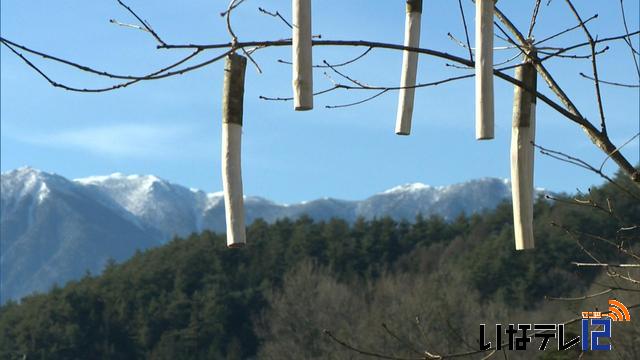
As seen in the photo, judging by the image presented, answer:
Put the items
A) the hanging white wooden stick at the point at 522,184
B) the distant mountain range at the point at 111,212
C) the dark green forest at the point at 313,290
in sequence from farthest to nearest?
the distant mountain range at the point at 111,212, the dark green forest at the point at 313,290, the hanging white wooden stick at the point at 522,184

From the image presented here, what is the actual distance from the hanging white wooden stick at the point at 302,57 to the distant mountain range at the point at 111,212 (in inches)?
5299

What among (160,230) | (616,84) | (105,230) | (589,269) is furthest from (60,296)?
(160,230)

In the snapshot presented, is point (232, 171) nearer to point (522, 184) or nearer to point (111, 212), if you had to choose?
point (522, 184)

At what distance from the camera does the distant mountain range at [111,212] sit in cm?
14788

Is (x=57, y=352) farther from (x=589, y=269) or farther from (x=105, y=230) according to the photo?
(x=105, y=230)

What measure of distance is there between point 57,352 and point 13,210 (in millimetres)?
124229

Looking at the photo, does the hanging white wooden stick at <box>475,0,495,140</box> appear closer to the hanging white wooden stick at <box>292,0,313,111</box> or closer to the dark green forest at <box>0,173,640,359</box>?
the hanging white wooden stick at <box>292,0,313,111</box>

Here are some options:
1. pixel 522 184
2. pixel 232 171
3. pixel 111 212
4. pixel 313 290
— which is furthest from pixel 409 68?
pixel 111 212

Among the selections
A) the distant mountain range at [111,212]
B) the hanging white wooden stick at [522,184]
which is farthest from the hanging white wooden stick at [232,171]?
the distant mountain range at [111,212]

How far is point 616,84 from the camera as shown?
363 cm

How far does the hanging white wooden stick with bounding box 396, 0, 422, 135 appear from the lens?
7.75 ft

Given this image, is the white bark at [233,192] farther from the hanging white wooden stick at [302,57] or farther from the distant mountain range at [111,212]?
the distant mountain range at [111,212]

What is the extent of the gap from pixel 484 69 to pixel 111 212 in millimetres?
158919

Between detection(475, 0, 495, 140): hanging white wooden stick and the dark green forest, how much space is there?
28895 mm
